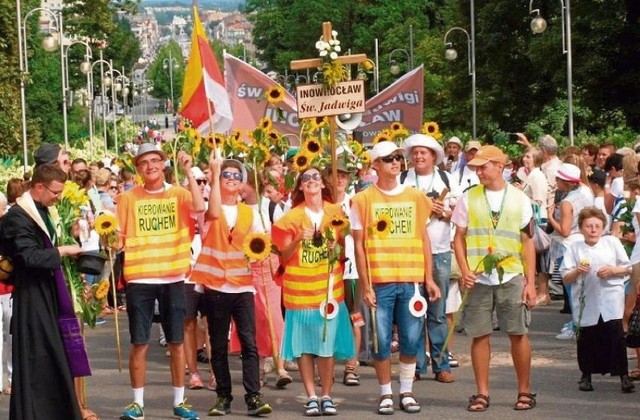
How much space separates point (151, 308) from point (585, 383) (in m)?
3.33

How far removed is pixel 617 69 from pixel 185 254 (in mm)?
35874

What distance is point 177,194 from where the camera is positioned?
11.8 metres

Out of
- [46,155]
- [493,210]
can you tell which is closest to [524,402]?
[493,210]

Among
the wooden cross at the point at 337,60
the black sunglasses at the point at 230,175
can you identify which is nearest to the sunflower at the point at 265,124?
the wooden cross at the point at 337,60

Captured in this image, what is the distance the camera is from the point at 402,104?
888 inches

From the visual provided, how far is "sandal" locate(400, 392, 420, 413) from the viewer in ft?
39.0


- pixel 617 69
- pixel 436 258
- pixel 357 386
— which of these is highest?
pixel 617 69

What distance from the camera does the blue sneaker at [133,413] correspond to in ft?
38.6

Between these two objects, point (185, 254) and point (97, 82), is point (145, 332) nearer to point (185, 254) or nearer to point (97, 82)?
point (185, 254)

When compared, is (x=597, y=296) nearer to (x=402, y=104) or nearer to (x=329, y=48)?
(x=329, y=48)

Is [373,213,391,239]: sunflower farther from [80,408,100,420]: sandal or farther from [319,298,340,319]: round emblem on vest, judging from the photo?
[80,408,100,420]: sandal

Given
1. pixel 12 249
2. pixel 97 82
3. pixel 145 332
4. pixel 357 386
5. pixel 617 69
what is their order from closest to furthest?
1. pixel 12 249
2. pixel 145 332
3. pixel 357 386
4. pixel 617 69
5. pixel 97 82

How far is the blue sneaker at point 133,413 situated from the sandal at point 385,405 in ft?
5.34

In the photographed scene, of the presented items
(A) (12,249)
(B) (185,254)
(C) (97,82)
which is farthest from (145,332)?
(C) (97,82)
